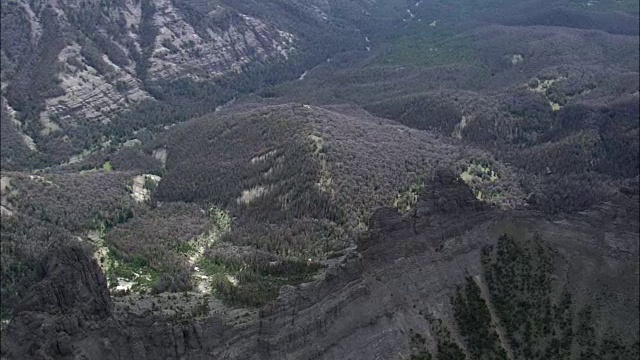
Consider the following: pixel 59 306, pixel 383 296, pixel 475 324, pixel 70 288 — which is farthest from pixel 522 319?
pixel 59 306

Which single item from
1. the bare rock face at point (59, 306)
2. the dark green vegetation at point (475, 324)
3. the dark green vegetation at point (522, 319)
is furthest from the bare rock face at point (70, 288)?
the dark green vegetation at point (475, 324)

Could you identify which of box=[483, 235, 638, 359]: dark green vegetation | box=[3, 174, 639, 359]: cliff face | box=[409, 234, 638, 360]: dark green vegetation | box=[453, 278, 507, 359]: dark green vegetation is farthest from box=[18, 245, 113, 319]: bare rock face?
box=[483, 235, 638, 359]: dark green vegetation

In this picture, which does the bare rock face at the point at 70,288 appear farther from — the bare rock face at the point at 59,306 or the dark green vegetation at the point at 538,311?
the dark green vegetation at the point at 538,311

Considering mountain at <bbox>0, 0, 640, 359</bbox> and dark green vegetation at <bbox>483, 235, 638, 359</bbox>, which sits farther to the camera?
dark green vegetation at <bbox>483, 235, 638, 359</bbox>

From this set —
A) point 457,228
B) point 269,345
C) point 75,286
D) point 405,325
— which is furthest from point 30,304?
point 457,228

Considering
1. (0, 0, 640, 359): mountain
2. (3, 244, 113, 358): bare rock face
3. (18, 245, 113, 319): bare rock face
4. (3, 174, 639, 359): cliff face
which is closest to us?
(3, 244, 113, 358): bare rock face

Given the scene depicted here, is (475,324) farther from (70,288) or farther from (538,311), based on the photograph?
(70,288)

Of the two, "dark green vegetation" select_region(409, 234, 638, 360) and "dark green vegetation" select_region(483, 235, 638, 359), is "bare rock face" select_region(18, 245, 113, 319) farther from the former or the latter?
"dark green vegetation" select_region(483, 235, 638, 359)

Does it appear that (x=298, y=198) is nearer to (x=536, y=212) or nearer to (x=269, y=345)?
(x=536, y=212)
